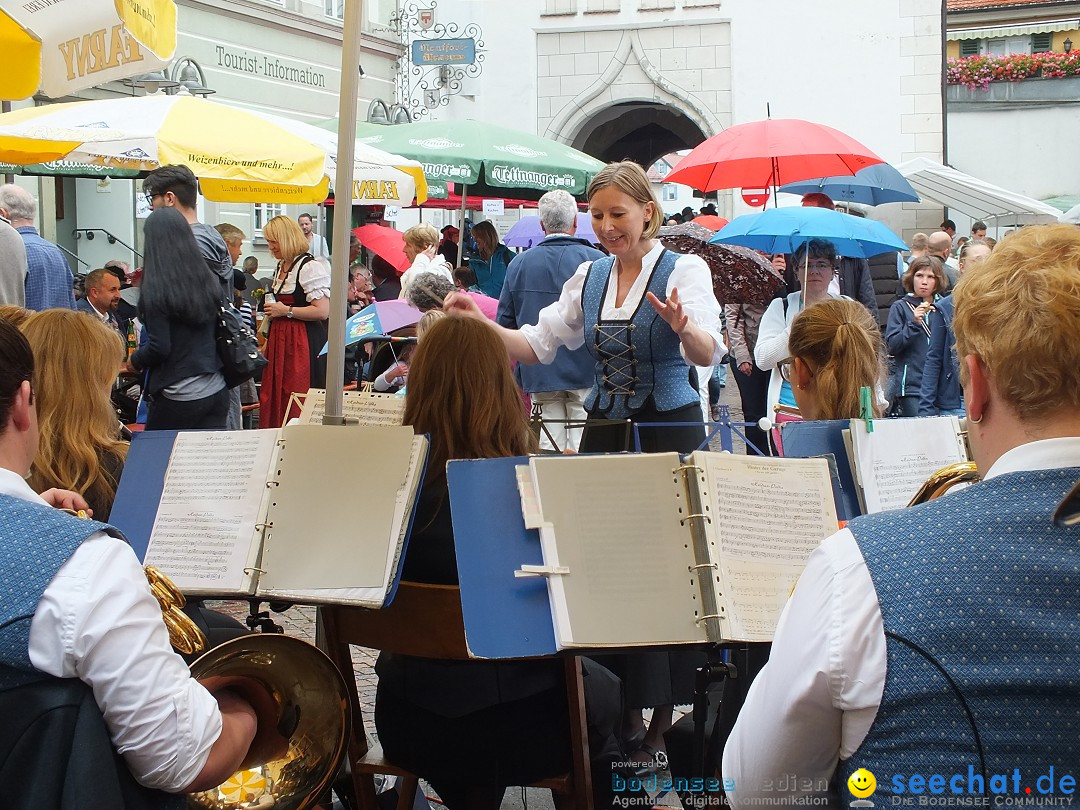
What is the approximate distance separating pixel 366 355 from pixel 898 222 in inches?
470

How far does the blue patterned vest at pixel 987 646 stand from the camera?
1.36 m

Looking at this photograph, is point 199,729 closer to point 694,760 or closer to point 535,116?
point 694,760

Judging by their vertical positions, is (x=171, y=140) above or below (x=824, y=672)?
above

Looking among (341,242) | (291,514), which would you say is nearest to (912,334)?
(341,242)

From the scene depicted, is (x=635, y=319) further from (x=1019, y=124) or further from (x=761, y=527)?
(x=1019, y=124)

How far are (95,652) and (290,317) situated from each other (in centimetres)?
575

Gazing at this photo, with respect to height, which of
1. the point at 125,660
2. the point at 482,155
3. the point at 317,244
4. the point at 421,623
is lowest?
the point at 421,623

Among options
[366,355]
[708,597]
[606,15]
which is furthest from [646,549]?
[606,15]

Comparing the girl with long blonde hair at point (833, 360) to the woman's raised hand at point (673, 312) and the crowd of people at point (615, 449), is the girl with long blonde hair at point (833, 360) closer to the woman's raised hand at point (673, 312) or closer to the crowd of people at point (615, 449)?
the crowd of people at point (615, 449)

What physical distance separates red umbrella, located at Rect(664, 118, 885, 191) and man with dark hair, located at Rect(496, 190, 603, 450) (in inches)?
65.3

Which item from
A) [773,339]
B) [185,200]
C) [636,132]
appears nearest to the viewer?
[185,200]

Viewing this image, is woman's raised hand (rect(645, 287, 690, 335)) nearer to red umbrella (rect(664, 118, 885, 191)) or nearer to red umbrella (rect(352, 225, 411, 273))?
red umbrella (rect(664, 118, 885, 191))

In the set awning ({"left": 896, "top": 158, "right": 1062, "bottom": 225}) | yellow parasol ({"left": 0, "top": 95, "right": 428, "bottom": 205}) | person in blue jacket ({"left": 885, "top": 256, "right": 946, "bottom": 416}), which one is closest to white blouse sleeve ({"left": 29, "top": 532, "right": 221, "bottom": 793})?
yellow parasol ({"left": 0, "top": 95, "right": 428, "bottom": 205})

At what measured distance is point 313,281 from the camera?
7168 millimetres
